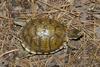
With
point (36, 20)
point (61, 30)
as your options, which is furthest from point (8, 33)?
point (61, 30)

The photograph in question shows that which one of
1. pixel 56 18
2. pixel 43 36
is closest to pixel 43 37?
pixel 43 36

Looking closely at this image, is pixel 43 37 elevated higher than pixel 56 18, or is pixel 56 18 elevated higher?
pixel 56 18

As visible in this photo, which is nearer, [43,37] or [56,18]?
[43,37]

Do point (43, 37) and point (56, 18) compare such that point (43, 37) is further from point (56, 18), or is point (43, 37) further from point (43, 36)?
point (56, 18)
